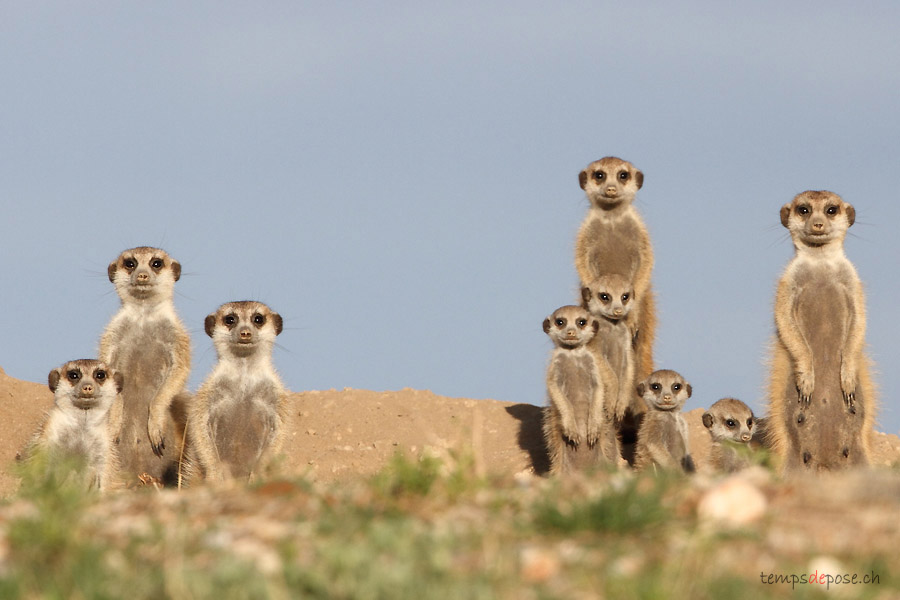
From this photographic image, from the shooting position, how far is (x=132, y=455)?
838 cm

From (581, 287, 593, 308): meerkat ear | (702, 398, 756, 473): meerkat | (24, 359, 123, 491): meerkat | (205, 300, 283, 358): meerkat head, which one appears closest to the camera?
(24, 359, 123, 491): meerkat

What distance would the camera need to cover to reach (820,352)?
7.82 metres

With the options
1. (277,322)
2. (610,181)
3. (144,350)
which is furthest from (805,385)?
(144,350)

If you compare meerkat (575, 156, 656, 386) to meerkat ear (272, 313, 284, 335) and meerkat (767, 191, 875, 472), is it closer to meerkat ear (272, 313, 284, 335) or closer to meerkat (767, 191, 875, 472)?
meerkat (767, 191, 875, 472)

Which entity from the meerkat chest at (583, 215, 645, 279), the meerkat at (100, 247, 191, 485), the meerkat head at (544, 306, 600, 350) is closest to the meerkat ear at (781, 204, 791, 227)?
the meerkat chest at (583, 215, 645, 279)

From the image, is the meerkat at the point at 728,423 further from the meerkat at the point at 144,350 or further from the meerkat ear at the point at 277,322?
the meerkat at the point at 144,350

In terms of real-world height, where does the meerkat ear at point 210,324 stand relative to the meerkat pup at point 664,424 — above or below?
above

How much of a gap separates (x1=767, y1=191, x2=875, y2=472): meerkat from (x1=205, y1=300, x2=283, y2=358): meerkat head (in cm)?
334

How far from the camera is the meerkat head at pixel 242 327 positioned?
24.9ft

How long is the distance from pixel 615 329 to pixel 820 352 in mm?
1475

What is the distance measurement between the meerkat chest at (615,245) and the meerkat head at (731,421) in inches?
54.1

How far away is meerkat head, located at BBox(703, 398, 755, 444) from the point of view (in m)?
8.01

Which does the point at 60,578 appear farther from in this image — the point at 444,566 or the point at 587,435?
the point at 587,435

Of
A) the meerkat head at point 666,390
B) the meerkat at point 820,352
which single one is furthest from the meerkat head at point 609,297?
the meerkat at point 820,352
